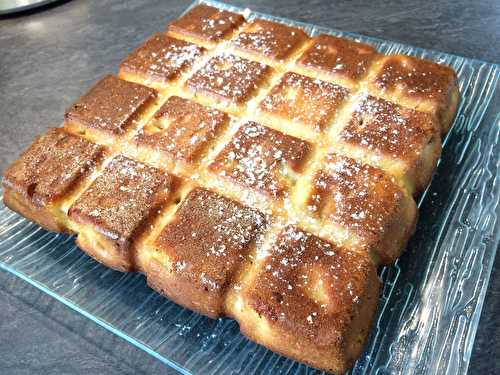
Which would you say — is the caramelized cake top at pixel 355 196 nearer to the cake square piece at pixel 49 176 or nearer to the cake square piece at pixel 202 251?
the cake square piece at pixel 202 251

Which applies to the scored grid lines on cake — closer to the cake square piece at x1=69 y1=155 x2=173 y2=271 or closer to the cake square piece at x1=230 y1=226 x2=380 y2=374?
the cake square piece at x1=230 y1=226 x2=380 y2=374

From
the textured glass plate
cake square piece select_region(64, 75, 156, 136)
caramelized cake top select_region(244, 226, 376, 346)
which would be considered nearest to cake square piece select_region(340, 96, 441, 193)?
A: the textured glass plate

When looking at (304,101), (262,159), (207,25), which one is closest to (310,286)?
(262,159)

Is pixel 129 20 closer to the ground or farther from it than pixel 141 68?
closer to the ground

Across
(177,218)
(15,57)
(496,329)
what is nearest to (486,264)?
(496,329)

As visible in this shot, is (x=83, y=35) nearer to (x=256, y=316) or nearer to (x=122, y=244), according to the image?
(x=122, y=244)

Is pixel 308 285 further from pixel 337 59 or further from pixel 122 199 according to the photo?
pixel 337 59
